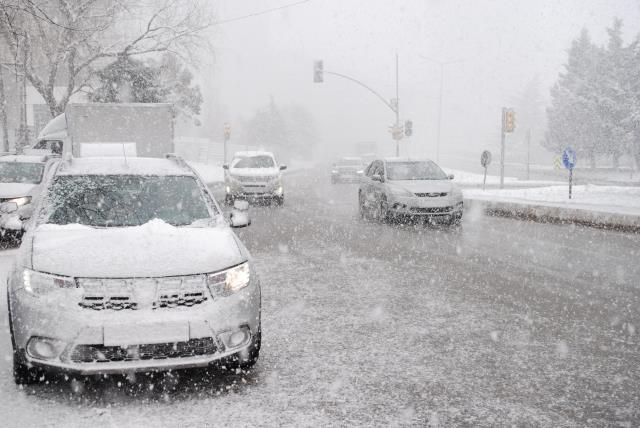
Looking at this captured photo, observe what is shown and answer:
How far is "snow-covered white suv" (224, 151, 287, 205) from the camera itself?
19719 millimetres

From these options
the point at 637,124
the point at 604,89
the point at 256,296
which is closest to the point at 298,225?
the point at 256,296

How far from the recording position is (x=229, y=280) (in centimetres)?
423

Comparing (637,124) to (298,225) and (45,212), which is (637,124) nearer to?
(298,225)

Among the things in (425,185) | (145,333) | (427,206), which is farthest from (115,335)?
(425,185)

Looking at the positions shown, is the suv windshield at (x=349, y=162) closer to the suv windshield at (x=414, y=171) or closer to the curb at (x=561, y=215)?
the curb at (x=561, y=215)

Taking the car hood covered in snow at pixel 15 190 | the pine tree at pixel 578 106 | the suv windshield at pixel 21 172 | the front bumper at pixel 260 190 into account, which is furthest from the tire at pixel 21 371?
the pine tree at pixel 578 106

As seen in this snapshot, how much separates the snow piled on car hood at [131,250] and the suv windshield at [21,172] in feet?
30.1

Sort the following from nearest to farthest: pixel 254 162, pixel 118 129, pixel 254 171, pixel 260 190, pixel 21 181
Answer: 1. pixel 21 181
2. pixel 118 129
3. pixel 260 190
4. pixel 254 171
5. pixel 254 162

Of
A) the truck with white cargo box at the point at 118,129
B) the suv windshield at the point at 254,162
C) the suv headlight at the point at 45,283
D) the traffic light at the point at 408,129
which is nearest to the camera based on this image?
the suv headlight at the point at 45,283

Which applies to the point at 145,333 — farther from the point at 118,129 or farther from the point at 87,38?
the point at 87,38

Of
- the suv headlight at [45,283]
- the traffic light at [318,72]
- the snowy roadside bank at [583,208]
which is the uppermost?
the traffic light at [318,72]

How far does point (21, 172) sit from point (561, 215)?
490 inches

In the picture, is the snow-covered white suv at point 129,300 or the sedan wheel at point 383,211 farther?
the sedan wheel at point 383,211

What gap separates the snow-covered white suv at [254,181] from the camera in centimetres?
1972
